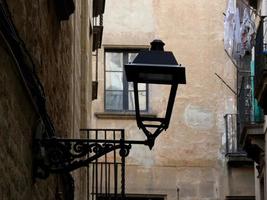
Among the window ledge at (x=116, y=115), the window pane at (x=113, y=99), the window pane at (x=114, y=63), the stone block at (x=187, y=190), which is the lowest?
the stone block at (x=187, y=190)

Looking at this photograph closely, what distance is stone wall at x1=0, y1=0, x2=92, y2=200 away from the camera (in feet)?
19.1

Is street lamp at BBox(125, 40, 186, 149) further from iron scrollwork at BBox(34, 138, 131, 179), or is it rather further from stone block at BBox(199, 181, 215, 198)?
stone block at BBox(199, 181, 215, 198)

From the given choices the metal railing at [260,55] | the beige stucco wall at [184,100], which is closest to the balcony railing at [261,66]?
the metal railing at [260,55]

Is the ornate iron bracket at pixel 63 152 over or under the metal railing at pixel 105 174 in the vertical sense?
under

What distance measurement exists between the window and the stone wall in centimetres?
1207

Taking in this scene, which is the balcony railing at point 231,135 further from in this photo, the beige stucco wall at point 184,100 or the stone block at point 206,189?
the stone block at point 206,189

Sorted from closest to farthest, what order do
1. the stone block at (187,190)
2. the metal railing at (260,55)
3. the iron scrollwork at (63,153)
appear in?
the iron scrollwork at (63,153)
the metal railing at (260,55)
the stone block at (187,190)

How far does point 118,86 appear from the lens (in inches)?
932

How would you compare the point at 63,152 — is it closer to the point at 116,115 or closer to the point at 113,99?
the point at 116,115

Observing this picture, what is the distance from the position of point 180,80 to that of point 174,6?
1763 cm

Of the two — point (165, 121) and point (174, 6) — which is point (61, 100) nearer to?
point (165, 121)

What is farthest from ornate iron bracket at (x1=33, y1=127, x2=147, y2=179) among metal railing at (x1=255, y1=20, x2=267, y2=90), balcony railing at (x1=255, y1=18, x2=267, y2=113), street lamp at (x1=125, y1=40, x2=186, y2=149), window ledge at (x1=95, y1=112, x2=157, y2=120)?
window ledge at (x1=95, y1=112, x2=157, y2=120)

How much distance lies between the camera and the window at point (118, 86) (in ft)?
76.9

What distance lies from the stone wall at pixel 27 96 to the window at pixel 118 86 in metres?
12.1
